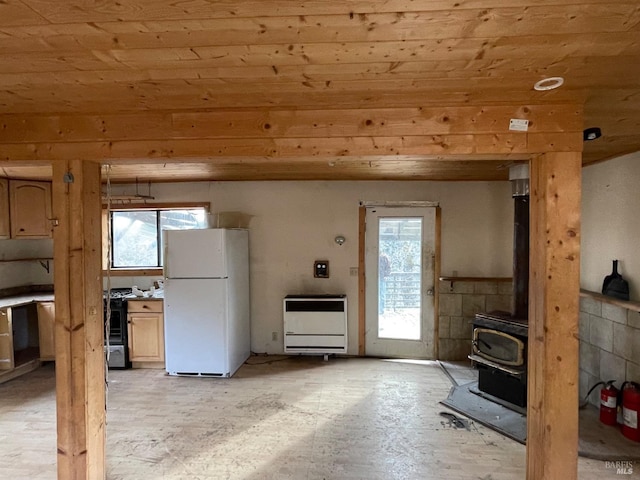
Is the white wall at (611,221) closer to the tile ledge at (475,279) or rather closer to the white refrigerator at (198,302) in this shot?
the tile ledge at (475,279)

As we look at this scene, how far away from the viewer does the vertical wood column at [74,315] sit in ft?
6.47

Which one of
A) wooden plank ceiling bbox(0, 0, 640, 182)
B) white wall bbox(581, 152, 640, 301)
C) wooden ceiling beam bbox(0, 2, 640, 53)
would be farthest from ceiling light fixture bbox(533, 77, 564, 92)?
white wall bbox(581, 152, 640, 301)

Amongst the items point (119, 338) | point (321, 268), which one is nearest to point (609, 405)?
point (321, 268)

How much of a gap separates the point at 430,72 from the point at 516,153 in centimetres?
71

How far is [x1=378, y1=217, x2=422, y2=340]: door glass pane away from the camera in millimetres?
4289

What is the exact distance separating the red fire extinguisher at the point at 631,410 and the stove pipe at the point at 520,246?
83 cm

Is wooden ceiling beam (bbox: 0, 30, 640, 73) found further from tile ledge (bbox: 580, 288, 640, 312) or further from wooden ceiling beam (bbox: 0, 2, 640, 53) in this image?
tile ledge (bbox: 580, 288, 640, 312)

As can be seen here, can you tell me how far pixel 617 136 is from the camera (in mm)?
2379

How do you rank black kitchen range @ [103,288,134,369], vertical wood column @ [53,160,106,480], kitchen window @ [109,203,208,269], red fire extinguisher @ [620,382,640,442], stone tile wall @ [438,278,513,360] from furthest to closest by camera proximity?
1. kitchen window @ [109,203,208,269]
2. stone tile wall @ [438,278,513,360]
3. black kitchen range @ [103,288,134,369]
4. red fire extinguisher @ [620,382,640,442]
5. vertical wood column @ [53,160,106,480]

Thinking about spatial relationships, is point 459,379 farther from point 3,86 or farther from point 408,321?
point 3,86

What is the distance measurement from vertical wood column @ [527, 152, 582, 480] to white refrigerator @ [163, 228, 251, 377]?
9.52ft

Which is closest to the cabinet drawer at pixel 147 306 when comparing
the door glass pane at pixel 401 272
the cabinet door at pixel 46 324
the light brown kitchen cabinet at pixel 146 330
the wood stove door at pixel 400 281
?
the light brown kitchen cabinet at pixel 146 330

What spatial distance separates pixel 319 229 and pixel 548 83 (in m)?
3.10

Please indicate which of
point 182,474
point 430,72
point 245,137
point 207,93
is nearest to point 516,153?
point 430,72
